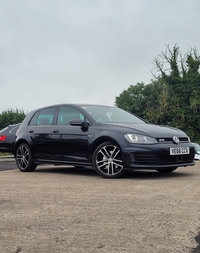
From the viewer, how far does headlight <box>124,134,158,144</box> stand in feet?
26.3

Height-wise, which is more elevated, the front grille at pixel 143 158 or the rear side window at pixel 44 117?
the rear side window at pixel 44 117

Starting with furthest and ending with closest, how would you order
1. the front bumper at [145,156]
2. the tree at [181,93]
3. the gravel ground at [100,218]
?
1. the tree at [181,93]
2. the front bumper at [145,156]
3. the gravel ground at [100,218]

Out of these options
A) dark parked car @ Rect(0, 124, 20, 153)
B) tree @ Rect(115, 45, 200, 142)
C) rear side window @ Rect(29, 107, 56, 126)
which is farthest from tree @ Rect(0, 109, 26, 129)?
rear side window @ Rect(29, 107, 56, 126)

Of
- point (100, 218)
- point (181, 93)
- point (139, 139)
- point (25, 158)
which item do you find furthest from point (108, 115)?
point (181, 93)

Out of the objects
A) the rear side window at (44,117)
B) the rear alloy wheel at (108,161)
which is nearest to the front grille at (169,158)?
the rear alloy wheel at (108,161)

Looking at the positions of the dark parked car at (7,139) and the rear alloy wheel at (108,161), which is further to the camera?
the dark parked car at (7,139)

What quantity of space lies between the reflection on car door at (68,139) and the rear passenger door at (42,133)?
162mm

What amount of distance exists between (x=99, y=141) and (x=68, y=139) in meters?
0.79

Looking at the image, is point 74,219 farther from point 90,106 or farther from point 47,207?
point 90,106

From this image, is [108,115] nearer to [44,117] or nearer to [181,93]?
[44,117]

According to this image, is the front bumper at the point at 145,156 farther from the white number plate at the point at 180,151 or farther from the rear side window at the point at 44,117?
the rear side window at the point at 44,117

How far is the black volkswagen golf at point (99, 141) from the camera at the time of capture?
8000 millimetres

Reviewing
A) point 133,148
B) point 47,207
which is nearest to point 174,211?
point 47,207

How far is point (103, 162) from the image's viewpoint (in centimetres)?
823
